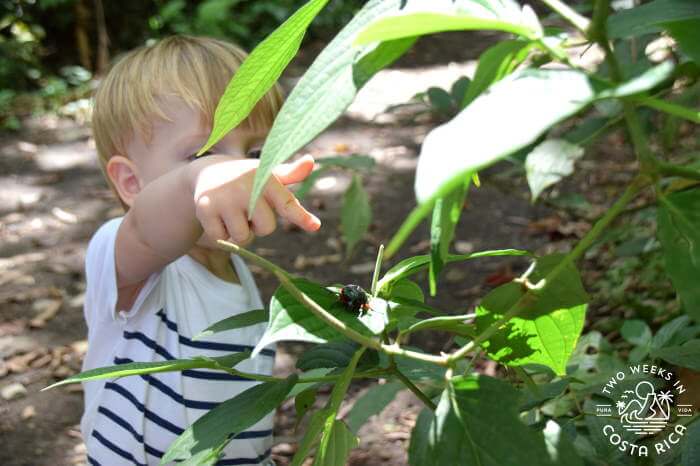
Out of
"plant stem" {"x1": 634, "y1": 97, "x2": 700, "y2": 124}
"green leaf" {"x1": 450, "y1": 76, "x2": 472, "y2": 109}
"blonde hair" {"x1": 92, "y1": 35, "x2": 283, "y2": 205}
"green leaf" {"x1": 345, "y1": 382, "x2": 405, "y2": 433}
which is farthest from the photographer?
"green leaf" {"x1": 450, "y1": 76, "x2": 472, "y2": 109}

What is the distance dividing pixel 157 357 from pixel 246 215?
0.70 m

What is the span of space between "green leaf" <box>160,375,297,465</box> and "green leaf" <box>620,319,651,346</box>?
0.82 m

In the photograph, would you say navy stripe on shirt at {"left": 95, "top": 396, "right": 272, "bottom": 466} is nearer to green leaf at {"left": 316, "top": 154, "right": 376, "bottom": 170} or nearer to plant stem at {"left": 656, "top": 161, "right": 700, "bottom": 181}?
green leaf at {"left": 316, "top": 154, "right": 376, "bottom": 170}

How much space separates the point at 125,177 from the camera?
4.74 ft

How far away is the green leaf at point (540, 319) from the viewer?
67 centimetres

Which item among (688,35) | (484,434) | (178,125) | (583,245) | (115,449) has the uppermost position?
(688,35)

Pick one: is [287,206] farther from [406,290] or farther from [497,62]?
[497,62]

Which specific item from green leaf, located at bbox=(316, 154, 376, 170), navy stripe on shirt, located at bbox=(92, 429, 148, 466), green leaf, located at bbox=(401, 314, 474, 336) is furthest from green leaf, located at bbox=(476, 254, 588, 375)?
green leaf, located at bbox=(316, 154, 376, 170)

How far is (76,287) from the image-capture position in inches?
110

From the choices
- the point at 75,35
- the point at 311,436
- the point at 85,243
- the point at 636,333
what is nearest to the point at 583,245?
the point at 311,436

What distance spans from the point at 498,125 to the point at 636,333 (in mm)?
1087

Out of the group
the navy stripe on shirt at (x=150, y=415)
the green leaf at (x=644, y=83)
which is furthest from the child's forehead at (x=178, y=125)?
the green leaf at (x=644, y=83)

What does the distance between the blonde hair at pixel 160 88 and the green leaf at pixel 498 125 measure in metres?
1.00

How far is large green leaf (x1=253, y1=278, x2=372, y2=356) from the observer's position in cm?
56
